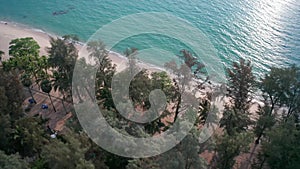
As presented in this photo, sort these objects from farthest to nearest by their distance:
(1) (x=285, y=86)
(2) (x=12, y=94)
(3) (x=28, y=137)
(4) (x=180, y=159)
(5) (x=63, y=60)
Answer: (5) (x=63, y=60) < (2) (x=12, y=94) < (1) (x=285, y=86) < (3) (x=28, y=137) < (4) (x=180, y=159)

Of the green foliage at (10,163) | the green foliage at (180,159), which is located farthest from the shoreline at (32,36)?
the green foliage at (180,159)

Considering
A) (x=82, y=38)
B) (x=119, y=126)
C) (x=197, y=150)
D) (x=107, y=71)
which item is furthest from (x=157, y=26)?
(x=197, y=150)

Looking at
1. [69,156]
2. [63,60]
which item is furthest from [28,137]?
→ [63,60]

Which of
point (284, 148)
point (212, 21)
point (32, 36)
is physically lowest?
point (284, 148)

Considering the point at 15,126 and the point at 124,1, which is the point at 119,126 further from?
the point at 124,1

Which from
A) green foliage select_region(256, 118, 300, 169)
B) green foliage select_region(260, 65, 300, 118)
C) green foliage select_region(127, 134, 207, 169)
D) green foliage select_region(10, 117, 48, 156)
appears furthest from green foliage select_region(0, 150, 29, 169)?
green foliage select_region(260, 65, 300, 118)

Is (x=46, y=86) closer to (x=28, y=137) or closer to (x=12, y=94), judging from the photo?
(x=12, y=94)

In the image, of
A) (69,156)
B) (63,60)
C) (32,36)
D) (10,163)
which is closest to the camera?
(69,156)

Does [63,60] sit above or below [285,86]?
below

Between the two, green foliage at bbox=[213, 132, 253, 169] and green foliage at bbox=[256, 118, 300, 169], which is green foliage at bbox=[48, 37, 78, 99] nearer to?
green foliage at bbox=[213, 132, 253, 169]
